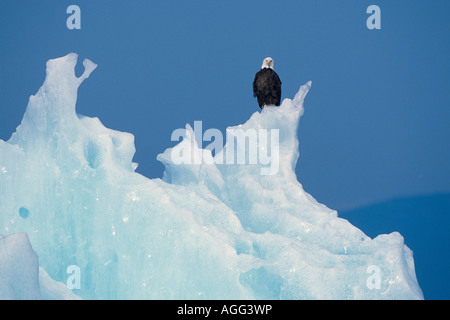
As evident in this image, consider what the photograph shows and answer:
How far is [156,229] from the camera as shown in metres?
3.13

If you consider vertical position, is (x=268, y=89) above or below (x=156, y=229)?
above

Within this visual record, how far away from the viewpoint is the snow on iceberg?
297 centimetres

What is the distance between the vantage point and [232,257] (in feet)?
9.89

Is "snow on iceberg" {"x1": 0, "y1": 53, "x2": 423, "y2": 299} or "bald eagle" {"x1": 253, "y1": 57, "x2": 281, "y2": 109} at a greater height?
"bald eagle" {"x1": 253, "y1": 57, "x2": 281, "y2": 109}

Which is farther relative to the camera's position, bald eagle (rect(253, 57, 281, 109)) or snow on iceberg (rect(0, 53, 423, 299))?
bald eagle (rect(253, 57, 281, 109))

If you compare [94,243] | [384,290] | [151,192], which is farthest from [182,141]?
[384,290]

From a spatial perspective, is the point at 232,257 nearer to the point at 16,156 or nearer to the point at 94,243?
the point at 94,243

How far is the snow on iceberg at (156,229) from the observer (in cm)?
297

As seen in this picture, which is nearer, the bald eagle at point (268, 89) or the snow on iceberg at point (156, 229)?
the snow on iceberg at point (156, 229)

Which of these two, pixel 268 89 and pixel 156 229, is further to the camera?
pixel 268 89

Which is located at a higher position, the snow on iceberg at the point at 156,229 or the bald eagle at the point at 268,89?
the bald eagle at the point at 268,89
